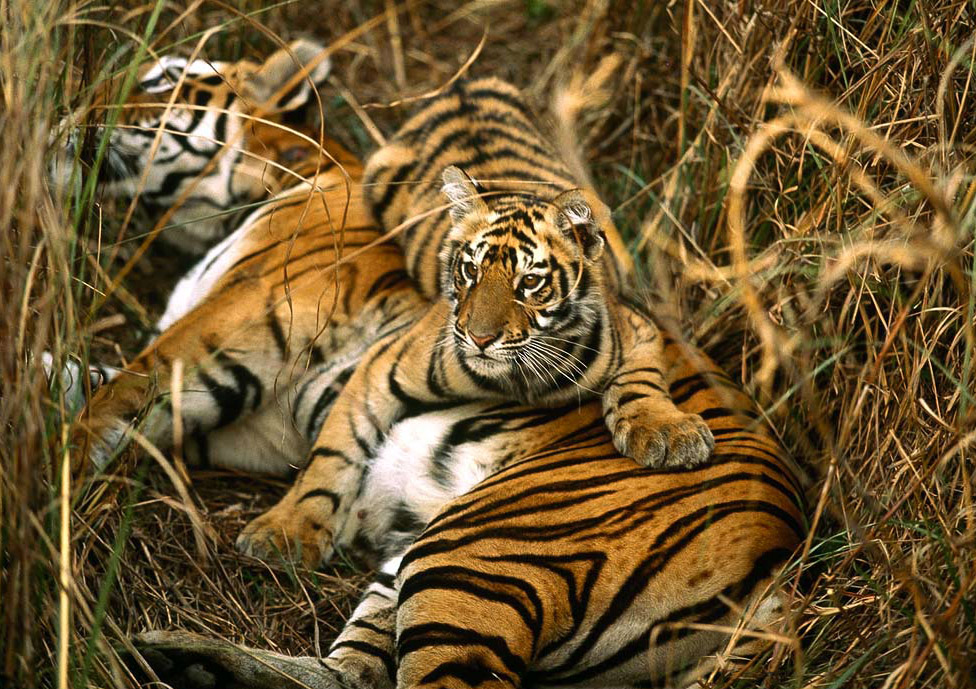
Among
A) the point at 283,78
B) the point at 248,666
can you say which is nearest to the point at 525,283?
the point at 248,666

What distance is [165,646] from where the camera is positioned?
7.16ft

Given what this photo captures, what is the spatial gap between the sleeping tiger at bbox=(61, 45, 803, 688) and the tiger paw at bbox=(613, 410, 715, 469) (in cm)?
4

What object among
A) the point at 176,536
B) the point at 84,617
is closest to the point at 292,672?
the point at 84,617

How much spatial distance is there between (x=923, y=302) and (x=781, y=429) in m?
0.62

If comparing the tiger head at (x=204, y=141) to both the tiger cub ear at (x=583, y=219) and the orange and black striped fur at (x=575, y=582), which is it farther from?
the orange and black striped fur at (x=575, y=582)

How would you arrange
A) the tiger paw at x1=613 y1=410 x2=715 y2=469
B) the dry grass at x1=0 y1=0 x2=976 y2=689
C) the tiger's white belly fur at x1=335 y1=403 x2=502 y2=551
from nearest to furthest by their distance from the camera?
the dry grass at x1=0 y1=0 x2=976 y2=689
the tiger paw at x1=613 y1=410 x2=715 y2=469
the tiger's white belly fur at x1=335 y1=403 x2=502 y2=551

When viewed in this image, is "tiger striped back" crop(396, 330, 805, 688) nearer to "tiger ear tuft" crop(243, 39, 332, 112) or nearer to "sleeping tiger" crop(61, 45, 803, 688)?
"sleeping tiger" crop(61, 45, 803, 688)

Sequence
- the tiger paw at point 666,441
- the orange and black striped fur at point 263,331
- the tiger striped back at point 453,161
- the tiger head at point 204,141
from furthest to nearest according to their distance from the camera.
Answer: the tiger head at point 204,141 → the tiger striped back at point 453,161 → the orange and black striped fur at point 263,331 → the tiger paw at point 666,441

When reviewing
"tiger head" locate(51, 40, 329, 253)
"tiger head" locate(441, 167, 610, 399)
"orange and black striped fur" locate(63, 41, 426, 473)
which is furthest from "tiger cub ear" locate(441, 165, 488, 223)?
"tiger head" locate(51, 40, 329, 253)

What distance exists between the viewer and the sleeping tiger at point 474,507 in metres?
2.20

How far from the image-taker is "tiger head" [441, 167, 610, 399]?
2.54 metres

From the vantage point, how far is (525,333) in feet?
8.38

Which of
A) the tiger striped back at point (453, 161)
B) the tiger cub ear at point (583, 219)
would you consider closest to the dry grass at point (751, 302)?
the tiger cub ear at point (583, 219)

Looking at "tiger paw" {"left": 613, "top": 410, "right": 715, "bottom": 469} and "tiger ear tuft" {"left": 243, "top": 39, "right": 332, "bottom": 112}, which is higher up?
"tiger ear tuft" {"left": 243, "top": 39, "right": 332, "bottom": 112}
